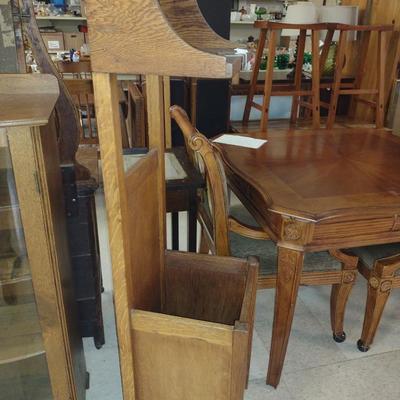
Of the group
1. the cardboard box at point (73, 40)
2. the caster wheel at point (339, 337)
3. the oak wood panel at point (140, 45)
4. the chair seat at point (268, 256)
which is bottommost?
the caster wheel at point (339, 337)

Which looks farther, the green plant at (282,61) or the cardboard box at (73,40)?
the cardboard box at (73,40)

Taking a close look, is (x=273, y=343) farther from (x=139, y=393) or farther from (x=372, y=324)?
(x=139, y=393)

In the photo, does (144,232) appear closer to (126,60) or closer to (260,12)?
(126,60)

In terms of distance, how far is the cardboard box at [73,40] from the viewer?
15.5 ft

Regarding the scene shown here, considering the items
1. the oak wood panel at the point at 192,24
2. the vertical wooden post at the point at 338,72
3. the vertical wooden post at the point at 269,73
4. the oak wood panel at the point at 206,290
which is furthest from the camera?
the vertical wooden post at the point at 338,72

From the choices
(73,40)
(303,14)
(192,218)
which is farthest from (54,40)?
(192,218)

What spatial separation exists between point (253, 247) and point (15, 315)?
86cm

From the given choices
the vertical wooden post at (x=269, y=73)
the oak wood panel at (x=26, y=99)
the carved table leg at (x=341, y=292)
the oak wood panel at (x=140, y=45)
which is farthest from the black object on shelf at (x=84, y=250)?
the vertical wooden post at (x=269, y=73)

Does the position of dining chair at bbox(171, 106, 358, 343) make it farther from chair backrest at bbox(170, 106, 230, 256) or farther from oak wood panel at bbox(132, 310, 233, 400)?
oak wood panel at bbox(132, 310, 233, 400)

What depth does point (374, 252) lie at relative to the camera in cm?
151

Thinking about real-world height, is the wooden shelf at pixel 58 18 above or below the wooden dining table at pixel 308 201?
above

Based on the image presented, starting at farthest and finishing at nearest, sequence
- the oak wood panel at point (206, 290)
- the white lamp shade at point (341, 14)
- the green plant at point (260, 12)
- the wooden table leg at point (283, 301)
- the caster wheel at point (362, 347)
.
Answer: the green plant at point (260, 12), the white lamp shade at point (341, 14), the caster wheel at point (362, 347), the wooden table leg at point (283, 301), the oak wood panel at point (206, 290)

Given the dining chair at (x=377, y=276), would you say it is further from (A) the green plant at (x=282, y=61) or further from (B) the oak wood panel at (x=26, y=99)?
(A) the green plant at (x=282, y=61)

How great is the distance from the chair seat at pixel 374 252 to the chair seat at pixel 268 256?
10 cm
